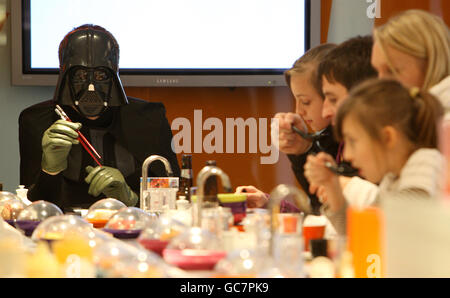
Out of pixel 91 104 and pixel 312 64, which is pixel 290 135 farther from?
pixel 91 104

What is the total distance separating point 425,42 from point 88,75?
1.83 meters

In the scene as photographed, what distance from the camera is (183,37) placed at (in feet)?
13.4

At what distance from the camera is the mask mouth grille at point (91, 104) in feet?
9.96

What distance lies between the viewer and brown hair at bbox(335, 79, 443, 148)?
129 cm

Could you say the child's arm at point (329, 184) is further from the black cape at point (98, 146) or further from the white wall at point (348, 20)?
the white wall at point (348, 20)

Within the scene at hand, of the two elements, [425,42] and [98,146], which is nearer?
[425,42]

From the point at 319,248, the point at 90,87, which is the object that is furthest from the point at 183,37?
the point at 319,248

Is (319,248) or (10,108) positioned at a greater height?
(10,108)

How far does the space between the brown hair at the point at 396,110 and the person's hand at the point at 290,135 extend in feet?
3.70

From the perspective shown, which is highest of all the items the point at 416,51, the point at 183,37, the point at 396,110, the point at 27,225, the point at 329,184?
the point at 183,37

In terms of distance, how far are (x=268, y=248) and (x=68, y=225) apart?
463 mm

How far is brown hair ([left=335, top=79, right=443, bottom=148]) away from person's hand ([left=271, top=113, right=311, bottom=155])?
1129 mm
